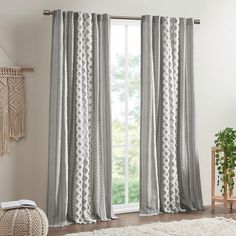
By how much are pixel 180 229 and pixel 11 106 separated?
2040mm

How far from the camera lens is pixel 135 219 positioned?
5.59m

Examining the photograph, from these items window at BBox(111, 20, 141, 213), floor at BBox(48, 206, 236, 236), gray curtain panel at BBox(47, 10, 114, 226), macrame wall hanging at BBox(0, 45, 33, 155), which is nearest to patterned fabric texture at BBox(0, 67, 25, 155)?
macrame wall hanging at BBox(0, 45, 33, 155)

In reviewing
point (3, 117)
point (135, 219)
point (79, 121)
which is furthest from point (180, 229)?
point (3, 117)

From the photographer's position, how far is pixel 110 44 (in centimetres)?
575

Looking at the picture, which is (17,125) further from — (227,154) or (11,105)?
(227,154)

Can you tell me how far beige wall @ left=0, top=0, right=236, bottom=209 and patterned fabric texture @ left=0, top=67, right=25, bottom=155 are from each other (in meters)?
0.09

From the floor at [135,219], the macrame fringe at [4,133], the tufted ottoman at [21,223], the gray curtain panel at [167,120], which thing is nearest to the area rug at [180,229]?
the floor at [135,219]

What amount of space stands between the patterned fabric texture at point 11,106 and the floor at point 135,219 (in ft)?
3.26

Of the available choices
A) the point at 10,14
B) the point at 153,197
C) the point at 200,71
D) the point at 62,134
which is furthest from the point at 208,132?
the point at 10,14

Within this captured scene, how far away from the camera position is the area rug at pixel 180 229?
4.82 metres

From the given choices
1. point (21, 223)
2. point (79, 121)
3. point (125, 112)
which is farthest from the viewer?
point (125, 112)

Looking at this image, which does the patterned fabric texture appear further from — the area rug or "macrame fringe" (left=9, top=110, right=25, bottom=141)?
the area rug

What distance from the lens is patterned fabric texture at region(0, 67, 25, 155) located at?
208 inches

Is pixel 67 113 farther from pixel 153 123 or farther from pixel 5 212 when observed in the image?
pixel 5 212
